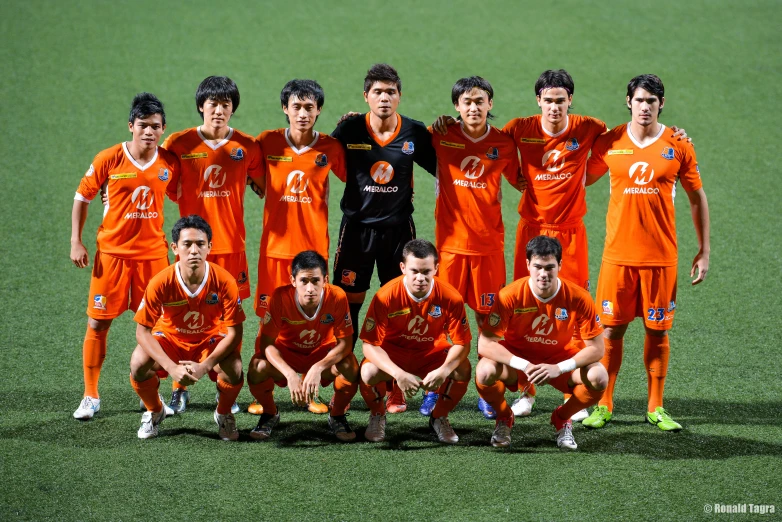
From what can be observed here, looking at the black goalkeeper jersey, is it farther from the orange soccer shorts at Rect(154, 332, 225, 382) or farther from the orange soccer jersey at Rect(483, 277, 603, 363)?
the orange soccer shorts at Rect(154, 332, 225, 382)

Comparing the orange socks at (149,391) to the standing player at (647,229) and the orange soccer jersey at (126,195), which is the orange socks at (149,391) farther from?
the standing player at (647,229)

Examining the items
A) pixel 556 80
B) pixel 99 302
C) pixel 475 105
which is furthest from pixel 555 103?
pixel 99 302

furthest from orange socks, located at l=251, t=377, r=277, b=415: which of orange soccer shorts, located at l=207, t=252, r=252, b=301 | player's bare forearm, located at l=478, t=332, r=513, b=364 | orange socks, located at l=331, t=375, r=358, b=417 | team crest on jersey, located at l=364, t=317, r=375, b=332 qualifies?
player's bare forearm, located at l=478, t=332, r=513, b=364

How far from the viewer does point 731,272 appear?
8047 mm

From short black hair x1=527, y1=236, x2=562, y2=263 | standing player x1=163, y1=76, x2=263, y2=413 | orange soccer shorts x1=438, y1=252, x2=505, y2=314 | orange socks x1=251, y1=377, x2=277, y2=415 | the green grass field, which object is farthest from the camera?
orange soccer shorts x1=438, y1=252, x2=505, y2=314

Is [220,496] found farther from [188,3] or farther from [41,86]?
[188,3]

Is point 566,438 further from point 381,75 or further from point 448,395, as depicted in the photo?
point 381,75

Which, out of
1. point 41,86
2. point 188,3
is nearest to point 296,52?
point 188,3

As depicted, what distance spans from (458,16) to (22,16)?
6.11 meters

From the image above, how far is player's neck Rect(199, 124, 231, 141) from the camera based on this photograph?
5645mm

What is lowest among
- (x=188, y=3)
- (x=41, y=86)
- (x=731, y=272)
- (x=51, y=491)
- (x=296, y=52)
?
(x=51, y=491)

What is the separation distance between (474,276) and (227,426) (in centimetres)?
183

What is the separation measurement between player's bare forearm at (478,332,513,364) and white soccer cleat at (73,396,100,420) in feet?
8.03

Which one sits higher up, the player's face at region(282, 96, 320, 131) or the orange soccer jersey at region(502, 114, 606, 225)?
the player's face at region(282, 96, 320, 131)
